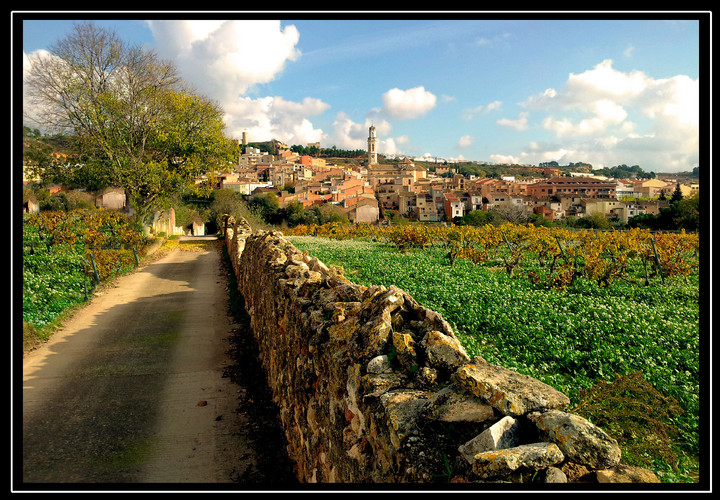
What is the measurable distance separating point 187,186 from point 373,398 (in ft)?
90.1

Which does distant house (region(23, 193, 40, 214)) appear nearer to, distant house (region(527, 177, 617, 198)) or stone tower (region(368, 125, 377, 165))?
distant house (region(527, 177, 617, 198))

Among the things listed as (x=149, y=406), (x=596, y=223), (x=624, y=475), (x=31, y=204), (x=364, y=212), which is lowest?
(x=149, y=406)

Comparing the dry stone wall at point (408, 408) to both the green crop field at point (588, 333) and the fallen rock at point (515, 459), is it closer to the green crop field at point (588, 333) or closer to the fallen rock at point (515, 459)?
the fallen rock at point (515, 459)

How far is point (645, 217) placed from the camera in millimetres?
37125

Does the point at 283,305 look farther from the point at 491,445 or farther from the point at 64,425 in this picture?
the point at 491,445

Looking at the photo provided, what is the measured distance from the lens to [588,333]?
7.00 meters

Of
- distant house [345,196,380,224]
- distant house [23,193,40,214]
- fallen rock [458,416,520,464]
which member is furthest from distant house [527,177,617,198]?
fallen rock [458,416,520,464]

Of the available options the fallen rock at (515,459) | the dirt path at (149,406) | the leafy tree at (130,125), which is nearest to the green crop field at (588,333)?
the fallen rock at (515,459)

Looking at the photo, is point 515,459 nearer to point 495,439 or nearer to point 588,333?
point 495,439

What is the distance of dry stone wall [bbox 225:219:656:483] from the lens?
165 cm

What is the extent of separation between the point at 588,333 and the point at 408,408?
6124 mm

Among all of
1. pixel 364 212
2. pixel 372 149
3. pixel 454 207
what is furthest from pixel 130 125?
pixel 372 149

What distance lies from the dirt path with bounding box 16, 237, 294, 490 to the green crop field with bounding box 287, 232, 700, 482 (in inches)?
138

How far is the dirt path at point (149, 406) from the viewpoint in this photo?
176 inches
